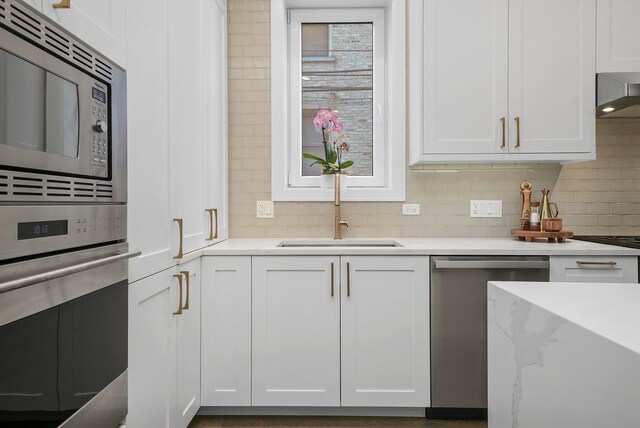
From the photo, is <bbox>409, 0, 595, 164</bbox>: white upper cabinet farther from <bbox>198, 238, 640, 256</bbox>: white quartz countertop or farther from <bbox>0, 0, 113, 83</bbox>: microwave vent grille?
<bbox>0, 0, 113, 83</bbox>: microwave vent grille

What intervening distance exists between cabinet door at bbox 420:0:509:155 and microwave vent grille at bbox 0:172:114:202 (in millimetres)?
1724

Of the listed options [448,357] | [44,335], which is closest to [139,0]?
[44,335]

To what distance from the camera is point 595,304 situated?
0.90 m

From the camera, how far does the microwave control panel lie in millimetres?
1065

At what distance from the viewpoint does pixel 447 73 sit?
2260 mm

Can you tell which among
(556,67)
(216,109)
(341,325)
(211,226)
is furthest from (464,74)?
(211,226)

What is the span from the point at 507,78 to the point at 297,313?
1.70 m

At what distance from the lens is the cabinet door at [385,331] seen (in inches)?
79.7

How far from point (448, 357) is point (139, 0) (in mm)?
1999

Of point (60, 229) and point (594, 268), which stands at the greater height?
point (60, 229)

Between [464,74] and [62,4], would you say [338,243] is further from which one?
[62,4]

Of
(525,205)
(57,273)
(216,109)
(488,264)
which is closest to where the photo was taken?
(57,273)

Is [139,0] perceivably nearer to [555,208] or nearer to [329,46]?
[329,46]

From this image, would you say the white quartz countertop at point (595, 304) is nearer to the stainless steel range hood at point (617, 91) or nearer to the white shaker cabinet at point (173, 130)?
the white shaker cabinet at point (173, 130)
